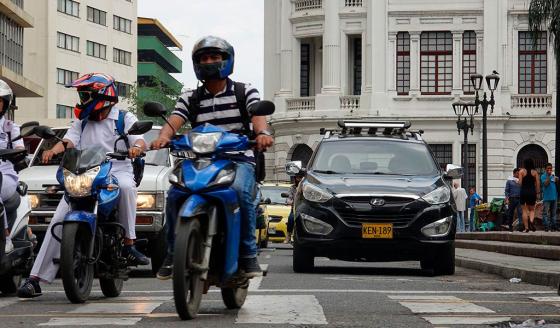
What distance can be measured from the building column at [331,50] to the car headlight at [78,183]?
196ft

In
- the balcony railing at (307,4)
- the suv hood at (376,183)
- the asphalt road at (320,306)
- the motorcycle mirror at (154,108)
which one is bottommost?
the asphalt road at (320,306)

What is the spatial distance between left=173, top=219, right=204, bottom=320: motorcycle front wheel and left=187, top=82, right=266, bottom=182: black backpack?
0.97m

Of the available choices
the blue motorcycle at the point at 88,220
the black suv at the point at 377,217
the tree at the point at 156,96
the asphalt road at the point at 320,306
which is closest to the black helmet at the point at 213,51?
the blue motorcycle at the point at 88,220

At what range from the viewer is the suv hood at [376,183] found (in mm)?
17531

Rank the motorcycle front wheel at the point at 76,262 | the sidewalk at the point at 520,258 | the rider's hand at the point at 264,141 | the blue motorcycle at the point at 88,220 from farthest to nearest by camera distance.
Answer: the sidewalk at the point at 520,258, the blue motorcycle at the point at 88,220, the motorcycle front wheel at the point at 76,262, the rider's hand at the point at 264,141

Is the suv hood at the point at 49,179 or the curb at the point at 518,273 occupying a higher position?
the suv hood at the point at 49,179

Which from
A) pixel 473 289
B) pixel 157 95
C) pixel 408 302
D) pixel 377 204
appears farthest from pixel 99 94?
pixel 157 95

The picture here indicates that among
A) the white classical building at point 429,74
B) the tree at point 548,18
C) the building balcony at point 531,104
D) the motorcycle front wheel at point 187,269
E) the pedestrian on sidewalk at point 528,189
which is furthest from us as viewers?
the white classical building at point 429,74

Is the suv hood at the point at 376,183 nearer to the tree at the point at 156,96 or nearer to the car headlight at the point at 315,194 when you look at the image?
the car headlight at the point at 315,194

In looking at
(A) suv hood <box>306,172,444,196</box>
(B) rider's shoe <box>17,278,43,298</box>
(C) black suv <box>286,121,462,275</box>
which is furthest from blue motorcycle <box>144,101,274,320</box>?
(A) suv hood <box>306,172,444,196</box>

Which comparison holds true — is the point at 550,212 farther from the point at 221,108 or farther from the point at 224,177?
the point at 224,177

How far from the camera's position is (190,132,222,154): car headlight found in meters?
10.3

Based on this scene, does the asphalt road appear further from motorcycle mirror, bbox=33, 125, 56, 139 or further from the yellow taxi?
the yellow taxi

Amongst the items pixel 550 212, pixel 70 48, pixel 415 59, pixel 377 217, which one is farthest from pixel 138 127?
pixel 70 48
